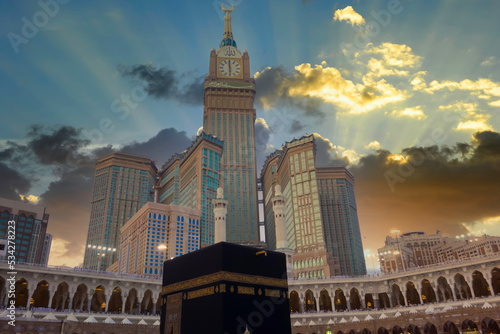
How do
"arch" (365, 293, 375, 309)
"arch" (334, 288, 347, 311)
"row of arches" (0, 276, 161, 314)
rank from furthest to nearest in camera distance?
1. "arch" (365, 293, 375, 309)
2. "arch" (334, 288, 347, 311)
3. "row of arches" (0, 276, 161, 314)

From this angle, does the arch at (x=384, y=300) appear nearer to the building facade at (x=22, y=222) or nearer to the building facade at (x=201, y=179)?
the building facade at (x=201, y=179)

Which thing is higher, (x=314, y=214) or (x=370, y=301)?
(x=314, y=214)

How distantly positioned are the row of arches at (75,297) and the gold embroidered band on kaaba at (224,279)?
27117mm

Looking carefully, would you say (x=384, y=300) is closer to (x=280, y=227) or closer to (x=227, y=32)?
(x=280, y=227)

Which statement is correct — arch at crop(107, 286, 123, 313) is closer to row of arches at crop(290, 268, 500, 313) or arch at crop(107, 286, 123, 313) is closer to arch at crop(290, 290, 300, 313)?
row of arches at crop(290, 268, 500, 313)

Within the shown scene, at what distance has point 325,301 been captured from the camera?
204 ft

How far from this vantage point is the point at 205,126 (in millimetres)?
131500

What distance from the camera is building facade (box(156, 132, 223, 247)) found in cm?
10091

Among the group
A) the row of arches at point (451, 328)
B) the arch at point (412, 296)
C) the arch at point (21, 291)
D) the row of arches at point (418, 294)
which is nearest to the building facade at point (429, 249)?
the arch at point (412, 296)

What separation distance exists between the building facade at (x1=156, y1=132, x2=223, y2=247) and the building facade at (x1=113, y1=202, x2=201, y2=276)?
14.4ft

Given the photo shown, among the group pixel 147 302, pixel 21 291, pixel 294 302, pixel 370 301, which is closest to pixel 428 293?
pixel 370 301

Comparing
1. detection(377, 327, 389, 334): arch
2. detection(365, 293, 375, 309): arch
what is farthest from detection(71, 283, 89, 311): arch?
detection(365, 293, 375, 309): arch

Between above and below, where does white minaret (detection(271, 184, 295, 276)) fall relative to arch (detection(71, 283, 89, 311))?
above

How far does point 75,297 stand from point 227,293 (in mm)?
39484
